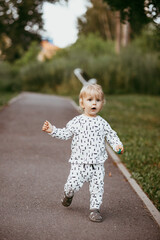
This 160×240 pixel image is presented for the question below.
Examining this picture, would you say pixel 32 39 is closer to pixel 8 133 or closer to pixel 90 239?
pixel 8 133

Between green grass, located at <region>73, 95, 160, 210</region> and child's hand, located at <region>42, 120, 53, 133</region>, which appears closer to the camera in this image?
child's hand, located at <region>42, 120, 53, 133</region>

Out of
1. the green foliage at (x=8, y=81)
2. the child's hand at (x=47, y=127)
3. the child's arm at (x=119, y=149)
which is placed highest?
the child's hand at (x=47, y=127)

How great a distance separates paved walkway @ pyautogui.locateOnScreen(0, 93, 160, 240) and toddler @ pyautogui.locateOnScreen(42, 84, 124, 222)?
29cm

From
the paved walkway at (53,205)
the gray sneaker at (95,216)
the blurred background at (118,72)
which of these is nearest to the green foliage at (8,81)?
the blurred background at (118,72)

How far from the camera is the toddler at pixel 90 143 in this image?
4262mm

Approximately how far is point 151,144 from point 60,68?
60.6ft

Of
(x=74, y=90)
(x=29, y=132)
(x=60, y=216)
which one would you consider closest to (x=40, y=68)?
(x=74, y=90)

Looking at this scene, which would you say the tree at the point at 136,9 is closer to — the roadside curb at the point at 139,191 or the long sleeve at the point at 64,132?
the roadside curb at the point at 139,191

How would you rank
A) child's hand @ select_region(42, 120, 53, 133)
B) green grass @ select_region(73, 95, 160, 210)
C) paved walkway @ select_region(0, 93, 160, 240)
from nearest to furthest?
paved walkway @ select_region(0, 93, 160, 240), child's hand @ select_region(42, 120, 53, 133), green grass @ select_region(73, 95, 160, 210)

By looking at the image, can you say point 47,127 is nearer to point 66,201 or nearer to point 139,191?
point 66,201

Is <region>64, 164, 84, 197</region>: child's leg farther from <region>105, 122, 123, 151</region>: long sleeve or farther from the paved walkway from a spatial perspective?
<region>105, 122, 123, 151</region>: long sleeve

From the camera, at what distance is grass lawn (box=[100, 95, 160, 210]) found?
6.06 meters

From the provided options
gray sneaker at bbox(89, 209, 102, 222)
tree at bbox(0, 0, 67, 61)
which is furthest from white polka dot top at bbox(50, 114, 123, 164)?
tree at bbox(0, 0, 67, 61)

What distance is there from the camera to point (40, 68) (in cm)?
2878
